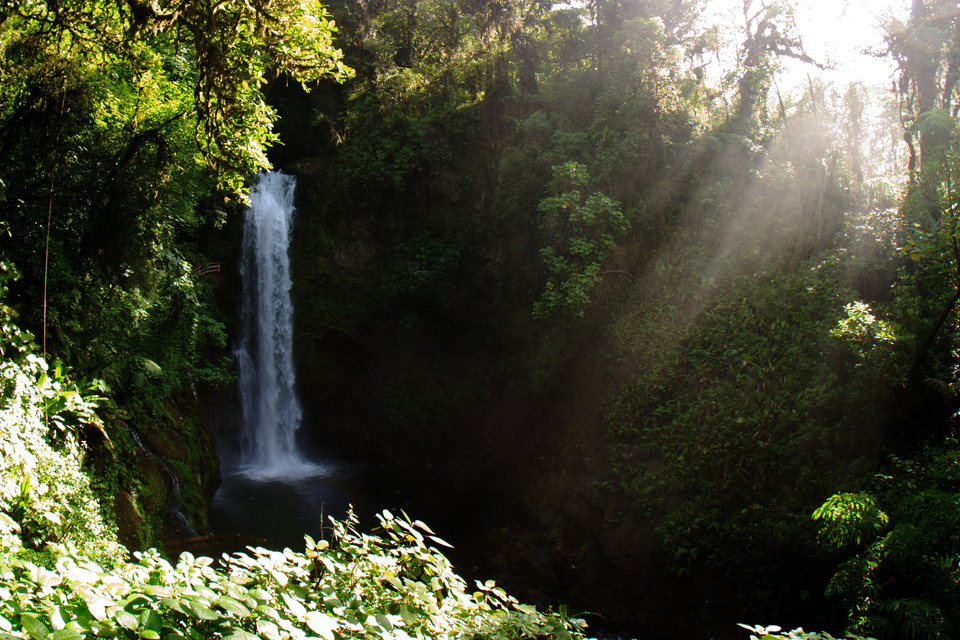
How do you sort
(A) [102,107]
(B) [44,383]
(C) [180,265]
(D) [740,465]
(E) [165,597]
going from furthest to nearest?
(C) [180,265], (D) [740,465], (A) [102,107], (B) [44,383], (E) [165,597]

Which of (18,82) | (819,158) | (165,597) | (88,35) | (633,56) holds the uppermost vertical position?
(633,56)

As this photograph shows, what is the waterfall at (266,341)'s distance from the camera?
15828 mm

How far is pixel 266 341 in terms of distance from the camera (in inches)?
628

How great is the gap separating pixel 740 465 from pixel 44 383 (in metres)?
9.49

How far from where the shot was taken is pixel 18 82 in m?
6.78

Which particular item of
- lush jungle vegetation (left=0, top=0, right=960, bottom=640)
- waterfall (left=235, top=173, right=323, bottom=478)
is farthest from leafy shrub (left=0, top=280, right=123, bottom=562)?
waterfall (left=235, top=173, right=323, bottom=478)

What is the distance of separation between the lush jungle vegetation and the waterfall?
0.63m

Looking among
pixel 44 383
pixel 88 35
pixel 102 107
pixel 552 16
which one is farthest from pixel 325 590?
pixel 552 16

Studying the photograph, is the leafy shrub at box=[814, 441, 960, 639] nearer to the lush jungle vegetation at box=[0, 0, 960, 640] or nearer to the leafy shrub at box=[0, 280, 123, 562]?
the lush jungle vegetation at box=[0, 0, 960, 640]

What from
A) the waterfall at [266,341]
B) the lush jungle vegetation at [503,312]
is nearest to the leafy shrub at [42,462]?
the lush jungle vegetation at [503,312]

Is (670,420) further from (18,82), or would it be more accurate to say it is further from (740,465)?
(18,82)

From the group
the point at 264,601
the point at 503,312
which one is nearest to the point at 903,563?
the point at 264,601

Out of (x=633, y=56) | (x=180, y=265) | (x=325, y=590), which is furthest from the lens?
(x=633, y=56)

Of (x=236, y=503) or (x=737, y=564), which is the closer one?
(x=737, y=564)
